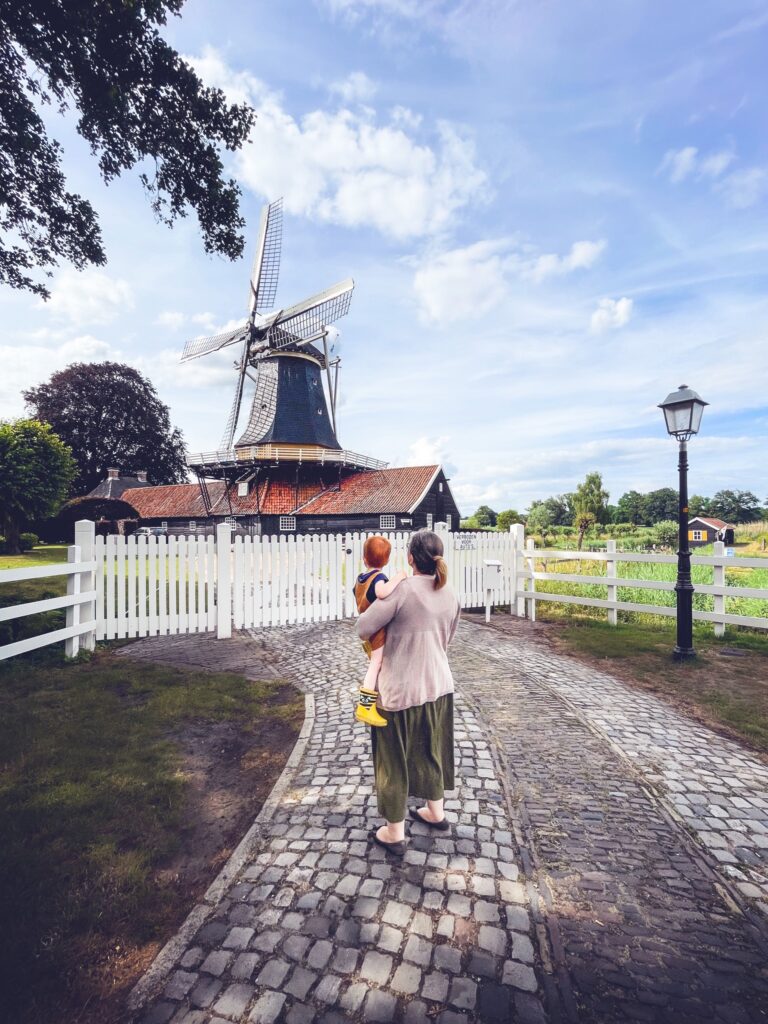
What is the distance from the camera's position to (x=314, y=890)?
2.51 meters

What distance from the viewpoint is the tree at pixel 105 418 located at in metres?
38.6

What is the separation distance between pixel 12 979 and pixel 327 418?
107 feet

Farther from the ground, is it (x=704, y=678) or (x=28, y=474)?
(x=28, y=474)

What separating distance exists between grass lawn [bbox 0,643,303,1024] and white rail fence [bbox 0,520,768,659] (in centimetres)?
143

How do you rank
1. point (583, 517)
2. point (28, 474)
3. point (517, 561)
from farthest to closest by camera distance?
point (583, 517) < point (28, 474) < point (517, 561)

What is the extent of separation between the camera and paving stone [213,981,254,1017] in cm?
188

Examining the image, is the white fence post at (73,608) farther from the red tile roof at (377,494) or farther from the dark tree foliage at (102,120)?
the red tile roof at (377,494)

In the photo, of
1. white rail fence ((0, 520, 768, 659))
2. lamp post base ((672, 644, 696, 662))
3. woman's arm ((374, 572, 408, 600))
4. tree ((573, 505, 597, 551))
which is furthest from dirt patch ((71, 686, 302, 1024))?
tree ((573, 505, 597, 551))

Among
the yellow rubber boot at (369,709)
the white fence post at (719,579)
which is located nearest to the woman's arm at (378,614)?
the yellow rubber boot at (369,709)

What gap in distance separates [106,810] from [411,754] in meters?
2.03

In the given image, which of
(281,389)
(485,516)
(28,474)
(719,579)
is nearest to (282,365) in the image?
(281,389)

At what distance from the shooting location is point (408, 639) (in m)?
2.81

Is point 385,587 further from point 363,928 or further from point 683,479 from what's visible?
point 683,479

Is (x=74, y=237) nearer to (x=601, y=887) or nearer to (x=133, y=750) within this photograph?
(x=133, y=750)
